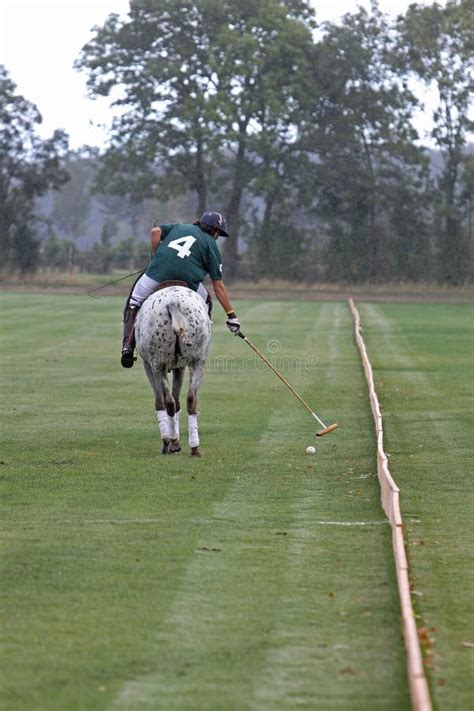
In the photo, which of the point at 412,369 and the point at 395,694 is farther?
the point at 412,369

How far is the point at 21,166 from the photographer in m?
77.6

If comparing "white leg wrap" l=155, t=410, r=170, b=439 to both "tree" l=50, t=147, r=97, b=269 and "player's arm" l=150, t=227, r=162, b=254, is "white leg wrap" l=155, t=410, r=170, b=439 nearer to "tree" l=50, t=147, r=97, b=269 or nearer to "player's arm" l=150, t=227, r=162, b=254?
"player's arm" l=150, t=227, r=162, b=254

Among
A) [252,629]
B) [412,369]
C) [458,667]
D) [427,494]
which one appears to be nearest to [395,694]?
[458,667]

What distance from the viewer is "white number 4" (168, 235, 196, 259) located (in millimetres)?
13914

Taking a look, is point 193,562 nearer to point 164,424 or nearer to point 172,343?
point 172,343

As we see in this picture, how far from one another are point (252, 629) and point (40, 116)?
74166mm

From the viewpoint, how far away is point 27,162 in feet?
255

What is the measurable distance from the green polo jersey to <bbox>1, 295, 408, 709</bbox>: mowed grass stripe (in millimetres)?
1786

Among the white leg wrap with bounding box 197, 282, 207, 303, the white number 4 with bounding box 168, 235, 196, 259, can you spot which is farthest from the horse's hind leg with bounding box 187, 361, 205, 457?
the white number 4 with bounding box 168, 235, 196, 259

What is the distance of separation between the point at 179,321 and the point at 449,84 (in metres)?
61.8

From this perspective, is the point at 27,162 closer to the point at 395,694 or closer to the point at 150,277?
the point at 150,277

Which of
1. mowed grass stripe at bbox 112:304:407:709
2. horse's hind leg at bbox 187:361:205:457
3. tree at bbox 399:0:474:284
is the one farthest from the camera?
tree at bbox 399:0:474:284

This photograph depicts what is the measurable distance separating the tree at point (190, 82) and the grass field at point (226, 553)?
55810 millimetres

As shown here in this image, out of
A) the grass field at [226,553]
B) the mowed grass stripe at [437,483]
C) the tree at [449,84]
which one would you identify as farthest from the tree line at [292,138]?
the grass field at [226,553]
